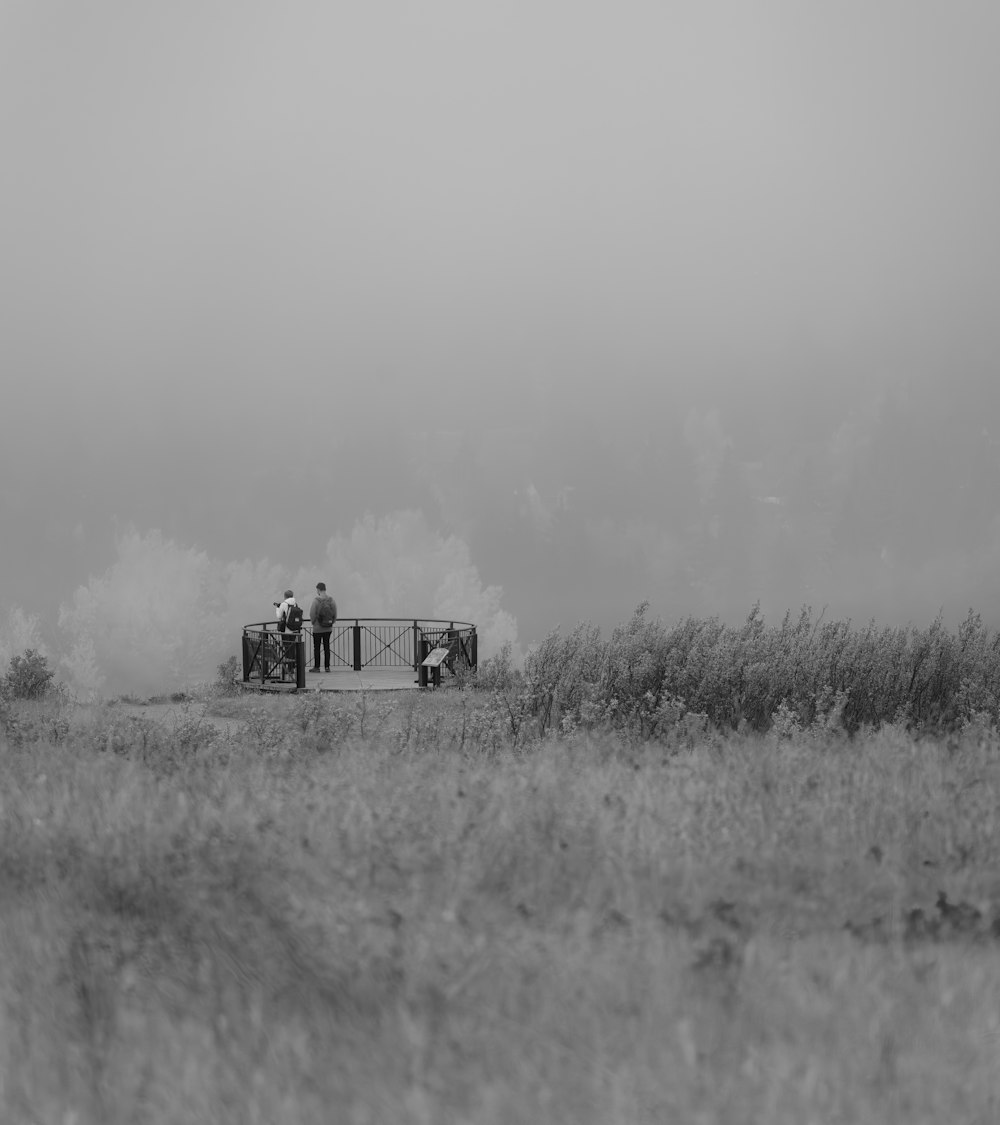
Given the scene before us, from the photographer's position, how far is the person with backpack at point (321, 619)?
26562 mm

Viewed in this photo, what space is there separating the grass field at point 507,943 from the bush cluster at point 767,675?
18.0 feet

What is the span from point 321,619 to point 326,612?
0.67 ft

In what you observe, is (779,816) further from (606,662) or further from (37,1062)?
(606,662)

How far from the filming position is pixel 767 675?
13.1 metres

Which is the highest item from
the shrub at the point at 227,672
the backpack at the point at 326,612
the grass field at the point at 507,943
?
the grass field at the point at 507,943

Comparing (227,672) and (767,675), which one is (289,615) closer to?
(227,672)

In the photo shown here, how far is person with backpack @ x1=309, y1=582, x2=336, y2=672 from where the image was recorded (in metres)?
26.6

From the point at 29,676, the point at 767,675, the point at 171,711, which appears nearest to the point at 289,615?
the point at 29,676

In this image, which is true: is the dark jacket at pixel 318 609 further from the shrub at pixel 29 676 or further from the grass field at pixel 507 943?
the grass field at pixel 507 943

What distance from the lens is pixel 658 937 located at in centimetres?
425

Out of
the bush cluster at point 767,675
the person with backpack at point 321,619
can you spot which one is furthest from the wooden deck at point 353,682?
the bush cluster at point 767,675

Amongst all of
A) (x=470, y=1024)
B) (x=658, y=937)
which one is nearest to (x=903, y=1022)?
(x=658, y=937)

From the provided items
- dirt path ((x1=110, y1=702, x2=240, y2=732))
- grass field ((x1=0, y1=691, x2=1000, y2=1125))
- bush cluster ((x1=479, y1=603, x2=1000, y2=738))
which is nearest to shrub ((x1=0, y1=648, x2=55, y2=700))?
dirt path ((x1=110, y1=702, x2=240, y2=732))

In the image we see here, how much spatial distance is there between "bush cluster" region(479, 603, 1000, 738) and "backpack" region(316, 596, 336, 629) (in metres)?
13.2
